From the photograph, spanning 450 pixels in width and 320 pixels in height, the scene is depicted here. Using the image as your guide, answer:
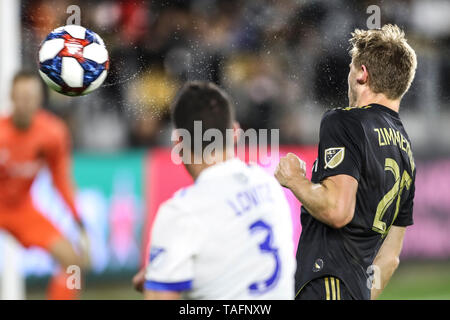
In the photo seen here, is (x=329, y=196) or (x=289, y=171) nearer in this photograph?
(x=329, y=196)

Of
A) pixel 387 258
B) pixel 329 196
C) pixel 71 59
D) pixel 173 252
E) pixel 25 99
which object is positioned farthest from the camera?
pixel 25 99

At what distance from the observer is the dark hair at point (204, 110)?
2.87 meters

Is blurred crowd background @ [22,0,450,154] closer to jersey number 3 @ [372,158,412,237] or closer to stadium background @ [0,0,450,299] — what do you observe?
stadium background @ [0,0,450,299]

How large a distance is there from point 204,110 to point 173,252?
0.58 meters

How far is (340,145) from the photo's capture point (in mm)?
3244

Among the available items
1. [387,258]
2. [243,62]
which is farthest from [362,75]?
[243,62]

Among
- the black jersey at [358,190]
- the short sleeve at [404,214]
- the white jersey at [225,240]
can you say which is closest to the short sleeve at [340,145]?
the black jersey at [358,190]

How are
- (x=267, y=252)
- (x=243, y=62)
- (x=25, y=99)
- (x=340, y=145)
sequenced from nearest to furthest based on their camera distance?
(x=267, y=252) < (x=340, y=145) < (x=25, y=99) < (x=243, y=62)

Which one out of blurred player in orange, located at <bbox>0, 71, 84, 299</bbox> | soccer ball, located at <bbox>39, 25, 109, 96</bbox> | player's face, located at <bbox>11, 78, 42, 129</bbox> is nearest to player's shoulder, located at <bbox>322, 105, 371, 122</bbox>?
soccer ball, located at <bbox>39, 25, 109, 96</bbox>

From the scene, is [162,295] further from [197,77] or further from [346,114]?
[197,77]

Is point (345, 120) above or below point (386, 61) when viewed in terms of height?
below

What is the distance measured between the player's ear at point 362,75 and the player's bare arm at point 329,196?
0.51 meters

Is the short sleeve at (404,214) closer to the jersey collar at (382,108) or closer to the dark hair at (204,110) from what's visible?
the jersey collar at (382,108)
